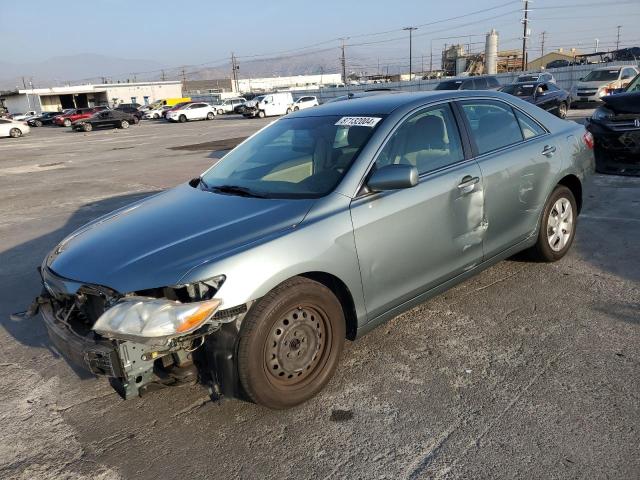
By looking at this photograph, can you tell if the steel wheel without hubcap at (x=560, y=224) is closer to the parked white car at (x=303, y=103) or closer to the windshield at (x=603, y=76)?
the windshield at (x=603, y=76)

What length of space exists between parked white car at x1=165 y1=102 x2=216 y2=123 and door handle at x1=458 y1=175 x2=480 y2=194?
137ft

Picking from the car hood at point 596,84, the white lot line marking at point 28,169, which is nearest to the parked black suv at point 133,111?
the white lot line marking at point 28,169

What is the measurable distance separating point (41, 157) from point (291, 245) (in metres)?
19.9

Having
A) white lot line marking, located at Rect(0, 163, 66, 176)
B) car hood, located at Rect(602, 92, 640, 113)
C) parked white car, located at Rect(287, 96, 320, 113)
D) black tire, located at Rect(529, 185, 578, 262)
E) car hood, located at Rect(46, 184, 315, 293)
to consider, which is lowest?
white lot line marking, located at Rect(0, 163, 66, 176)

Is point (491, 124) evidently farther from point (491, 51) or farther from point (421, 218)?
point (491, 51)

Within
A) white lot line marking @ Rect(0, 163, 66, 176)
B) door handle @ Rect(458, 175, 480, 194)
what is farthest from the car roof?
white lot line marking @ Rect(0, 163, 66, 176)

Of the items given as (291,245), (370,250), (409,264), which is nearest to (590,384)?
(409,264)

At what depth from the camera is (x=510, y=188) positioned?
4195 millimetres

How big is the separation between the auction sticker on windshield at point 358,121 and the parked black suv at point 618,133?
5.75m

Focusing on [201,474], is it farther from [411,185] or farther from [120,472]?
[411,185]

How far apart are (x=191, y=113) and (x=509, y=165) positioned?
42092 mm

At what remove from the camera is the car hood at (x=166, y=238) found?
2.74 metres

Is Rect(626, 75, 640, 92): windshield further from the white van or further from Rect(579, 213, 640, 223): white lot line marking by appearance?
the white van

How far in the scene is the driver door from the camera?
3.27 metres
